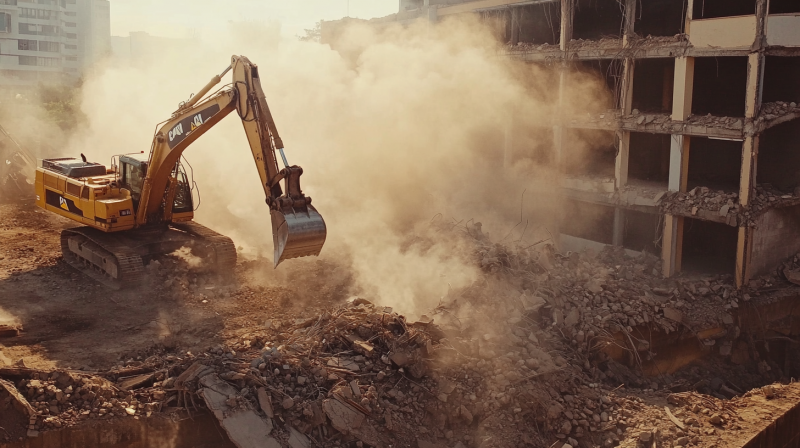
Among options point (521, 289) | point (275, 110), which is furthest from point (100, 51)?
point (521, 289)

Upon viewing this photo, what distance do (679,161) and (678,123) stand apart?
87 cm

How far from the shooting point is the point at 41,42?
59.7m

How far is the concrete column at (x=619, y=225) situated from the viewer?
19.0m

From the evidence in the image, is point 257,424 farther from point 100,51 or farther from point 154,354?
point 100,51

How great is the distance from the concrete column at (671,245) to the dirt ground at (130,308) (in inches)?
304

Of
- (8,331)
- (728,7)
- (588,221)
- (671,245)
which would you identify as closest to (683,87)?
(728,7)

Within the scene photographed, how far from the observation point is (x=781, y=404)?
12711mm

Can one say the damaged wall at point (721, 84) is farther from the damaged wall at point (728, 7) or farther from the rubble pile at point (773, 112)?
the rubble pile at point (773, 112)

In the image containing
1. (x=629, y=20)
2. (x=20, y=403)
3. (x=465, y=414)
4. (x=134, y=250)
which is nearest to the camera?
(x=20, y=403)

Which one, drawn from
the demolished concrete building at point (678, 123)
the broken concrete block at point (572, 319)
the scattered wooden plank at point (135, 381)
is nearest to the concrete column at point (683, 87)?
the demolished concrete building at point (678, 123)

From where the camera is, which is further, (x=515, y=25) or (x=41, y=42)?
(x=41, y=42)

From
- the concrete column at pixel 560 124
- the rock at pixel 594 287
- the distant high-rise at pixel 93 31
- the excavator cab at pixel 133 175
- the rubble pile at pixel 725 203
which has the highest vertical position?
the distant high-rise at pixel 93 31

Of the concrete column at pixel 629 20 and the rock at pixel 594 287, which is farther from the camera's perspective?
the concrete column at pixel 629 20

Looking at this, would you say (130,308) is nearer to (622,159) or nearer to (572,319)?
(572,319)
